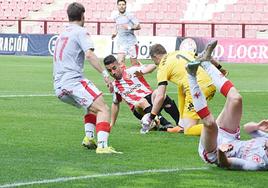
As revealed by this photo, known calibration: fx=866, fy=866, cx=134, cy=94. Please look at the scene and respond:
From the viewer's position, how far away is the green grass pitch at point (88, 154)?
29.3 feet

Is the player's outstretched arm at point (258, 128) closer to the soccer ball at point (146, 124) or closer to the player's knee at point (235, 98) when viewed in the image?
the player's knee at point (235, 98)

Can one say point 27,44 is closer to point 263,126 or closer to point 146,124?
point 146,124

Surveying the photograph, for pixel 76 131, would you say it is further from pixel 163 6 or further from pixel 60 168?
pixel 163 6

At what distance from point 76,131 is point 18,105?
Result: 13.7 feet

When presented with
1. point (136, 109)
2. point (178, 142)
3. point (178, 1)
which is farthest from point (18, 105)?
point (178, 1)

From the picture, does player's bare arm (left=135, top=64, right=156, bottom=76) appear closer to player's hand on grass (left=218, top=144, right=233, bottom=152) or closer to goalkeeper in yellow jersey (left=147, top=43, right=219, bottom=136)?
goalkeeper in yellow jersey (left=147, top=43, right=219, bottom=136)

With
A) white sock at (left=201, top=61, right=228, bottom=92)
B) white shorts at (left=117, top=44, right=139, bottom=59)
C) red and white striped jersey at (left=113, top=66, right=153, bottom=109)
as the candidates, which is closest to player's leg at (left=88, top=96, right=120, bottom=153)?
white sock at (left=201, top=61, right=228, bottom=92)

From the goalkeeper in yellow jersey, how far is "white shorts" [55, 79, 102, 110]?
2.15m

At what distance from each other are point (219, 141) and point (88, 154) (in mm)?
1945

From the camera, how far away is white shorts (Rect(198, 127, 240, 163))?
378 inches

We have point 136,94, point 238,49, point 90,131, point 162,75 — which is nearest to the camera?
point 90,131

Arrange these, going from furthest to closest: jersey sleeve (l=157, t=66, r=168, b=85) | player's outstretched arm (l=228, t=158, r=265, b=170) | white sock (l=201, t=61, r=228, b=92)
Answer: jersey sleeve (l=157, t=66, r=168, b=85) < white sock (l=201, t=61, r=228, b=92) < player's outstretched arm (l=228, t=158, r=265, b=170)

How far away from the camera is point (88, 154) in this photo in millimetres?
10945

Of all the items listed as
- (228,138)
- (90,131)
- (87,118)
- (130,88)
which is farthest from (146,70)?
(228,138)
